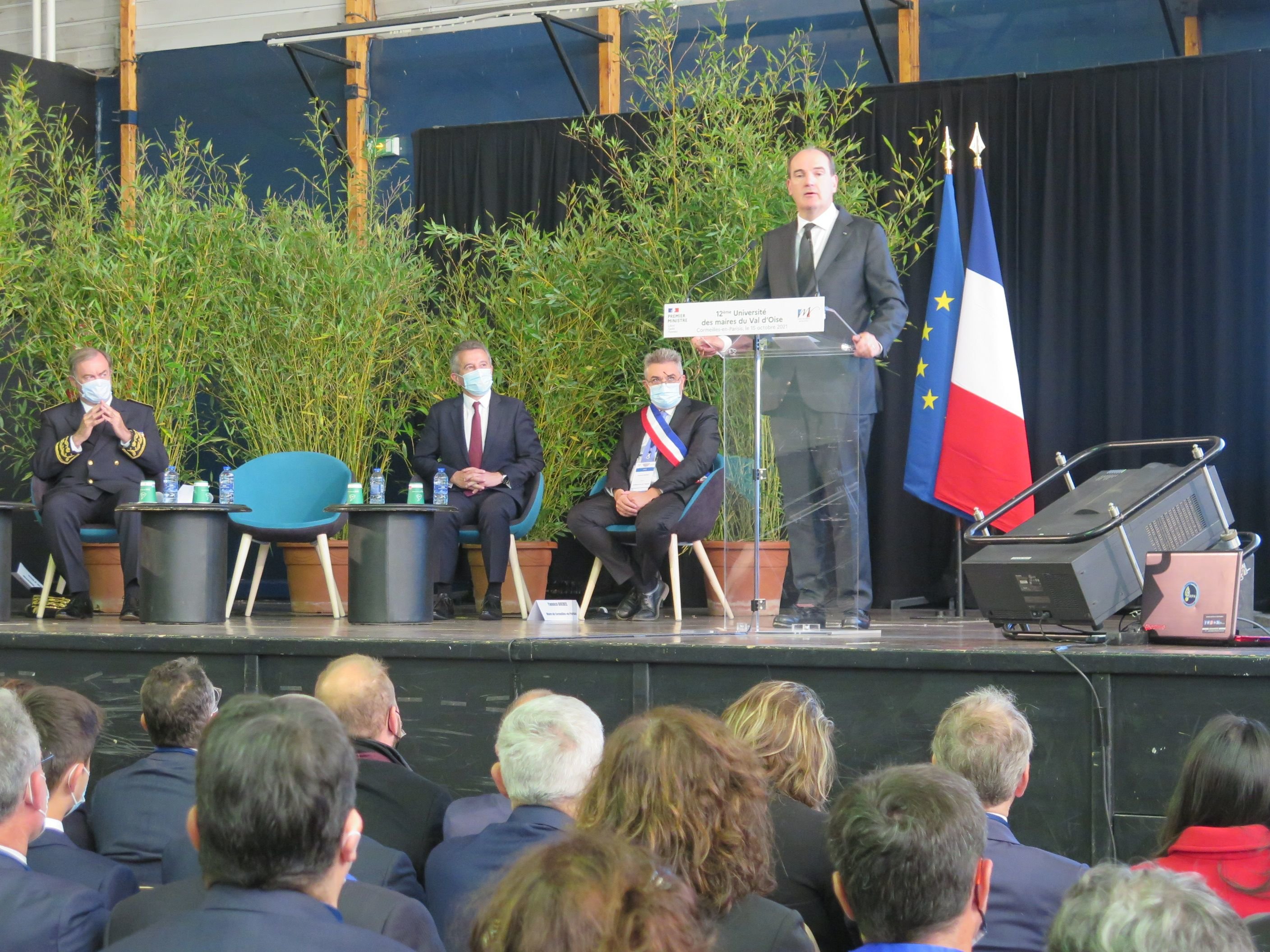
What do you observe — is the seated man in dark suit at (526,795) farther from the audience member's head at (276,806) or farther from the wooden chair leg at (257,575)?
the wooden chair leg at (257,575)

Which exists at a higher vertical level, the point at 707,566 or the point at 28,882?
the point at 707,566

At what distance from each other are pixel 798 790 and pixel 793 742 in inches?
2.9

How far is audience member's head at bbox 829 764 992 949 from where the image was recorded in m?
1.39

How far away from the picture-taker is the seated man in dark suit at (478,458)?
5504 mm

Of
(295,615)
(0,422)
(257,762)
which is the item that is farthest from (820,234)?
(0,422)

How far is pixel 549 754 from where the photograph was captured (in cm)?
205

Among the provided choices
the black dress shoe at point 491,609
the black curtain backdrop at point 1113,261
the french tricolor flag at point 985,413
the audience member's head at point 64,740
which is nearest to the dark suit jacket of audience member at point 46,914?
the audience member's head at point 64,740

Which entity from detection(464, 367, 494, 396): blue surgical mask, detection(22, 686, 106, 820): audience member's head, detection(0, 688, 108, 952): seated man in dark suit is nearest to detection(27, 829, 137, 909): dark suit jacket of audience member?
detection(0, 688, 108, 952): seated man in dark suit

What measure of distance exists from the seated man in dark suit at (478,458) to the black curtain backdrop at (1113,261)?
1.78 meters

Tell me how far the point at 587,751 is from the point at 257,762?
841mm

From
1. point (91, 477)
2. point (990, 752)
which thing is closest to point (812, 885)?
point (990, 752)

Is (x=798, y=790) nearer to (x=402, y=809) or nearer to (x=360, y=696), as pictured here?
(x=402, y=809)

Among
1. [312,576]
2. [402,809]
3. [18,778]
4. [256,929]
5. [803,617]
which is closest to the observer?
[256,929]

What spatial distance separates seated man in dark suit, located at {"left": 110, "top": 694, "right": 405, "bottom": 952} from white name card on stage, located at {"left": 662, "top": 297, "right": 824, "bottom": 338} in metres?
2.46
